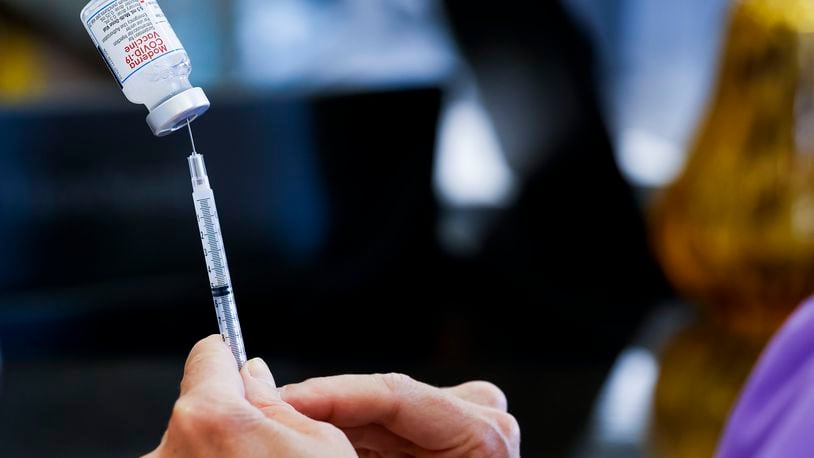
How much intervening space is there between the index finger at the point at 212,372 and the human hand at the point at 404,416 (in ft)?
0.17

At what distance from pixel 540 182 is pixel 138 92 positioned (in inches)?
58.6

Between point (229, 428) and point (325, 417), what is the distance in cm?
10

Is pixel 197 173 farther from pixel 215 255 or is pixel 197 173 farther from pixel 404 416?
pixel 404 416

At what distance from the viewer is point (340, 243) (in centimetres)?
184

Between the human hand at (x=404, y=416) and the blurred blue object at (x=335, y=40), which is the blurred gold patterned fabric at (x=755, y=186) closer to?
the human hand at (x=404, y=416)

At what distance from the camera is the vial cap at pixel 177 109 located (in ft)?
1.61

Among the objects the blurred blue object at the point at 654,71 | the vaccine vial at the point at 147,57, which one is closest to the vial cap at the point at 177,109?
the vaccine vial at the point at 147,57

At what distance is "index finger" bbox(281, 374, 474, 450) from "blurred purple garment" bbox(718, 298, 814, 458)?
22cm

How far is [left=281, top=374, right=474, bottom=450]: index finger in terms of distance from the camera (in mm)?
517

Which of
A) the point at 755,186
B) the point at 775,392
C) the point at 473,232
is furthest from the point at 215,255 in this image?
the point at 473,232

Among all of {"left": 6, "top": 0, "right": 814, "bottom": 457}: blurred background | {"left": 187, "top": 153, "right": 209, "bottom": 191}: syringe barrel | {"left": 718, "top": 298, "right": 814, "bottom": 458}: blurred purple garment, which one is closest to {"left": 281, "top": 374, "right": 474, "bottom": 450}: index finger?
{"left": 187, "top": 153, "right": 209, "bottom": 191}: syringe barrel

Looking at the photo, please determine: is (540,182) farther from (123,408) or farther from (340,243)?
(123,408)

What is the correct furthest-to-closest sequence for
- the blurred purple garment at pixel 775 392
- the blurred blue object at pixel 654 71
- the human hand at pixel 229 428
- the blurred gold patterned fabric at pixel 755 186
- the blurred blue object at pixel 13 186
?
1. the blurred blue object at pixel 654 71
2. the blurred blue object at pixel 13 186
3. the blurred gold patterned fabric at pixel 755 186
4. the blurred purple garment at pixel 775 392
5. the human hand at pixel 229 428

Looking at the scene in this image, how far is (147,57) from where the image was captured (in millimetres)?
479
